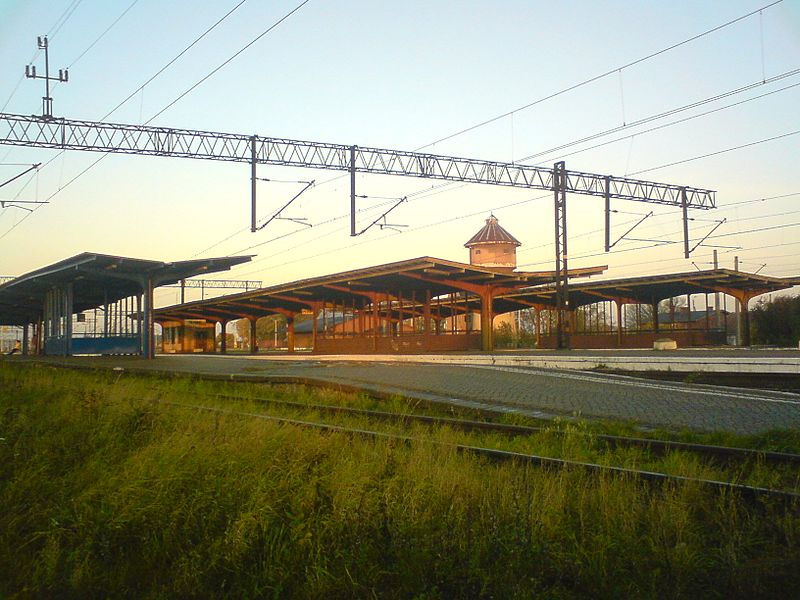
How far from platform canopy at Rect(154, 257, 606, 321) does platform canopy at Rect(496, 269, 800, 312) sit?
5.10 ft

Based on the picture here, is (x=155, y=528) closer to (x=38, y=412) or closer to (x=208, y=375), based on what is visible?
(x=38, y=412)

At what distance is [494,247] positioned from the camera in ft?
246

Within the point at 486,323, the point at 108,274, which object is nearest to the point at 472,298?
the point at 486,323

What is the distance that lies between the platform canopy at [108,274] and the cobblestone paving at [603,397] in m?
12.9

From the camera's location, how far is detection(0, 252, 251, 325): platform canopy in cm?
2948

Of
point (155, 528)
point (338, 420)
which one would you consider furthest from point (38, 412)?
point (155, 528)

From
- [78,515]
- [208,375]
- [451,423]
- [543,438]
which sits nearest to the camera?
[78,515]

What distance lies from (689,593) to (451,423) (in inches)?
248

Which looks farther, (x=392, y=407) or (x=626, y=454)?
(x=392, y=407)

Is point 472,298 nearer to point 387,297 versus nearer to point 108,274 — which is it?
point 387,297

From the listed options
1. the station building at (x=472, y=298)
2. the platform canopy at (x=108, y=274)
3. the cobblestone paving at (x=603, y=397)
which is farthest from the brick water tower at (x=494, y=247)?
the cobblestone paving at (x=603, y=397)

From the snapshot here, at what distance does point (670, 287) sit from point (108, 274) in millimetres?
27309

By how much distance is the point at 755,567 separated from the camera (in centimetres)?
398

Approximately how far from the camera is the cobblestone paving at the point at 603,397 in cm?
1046
